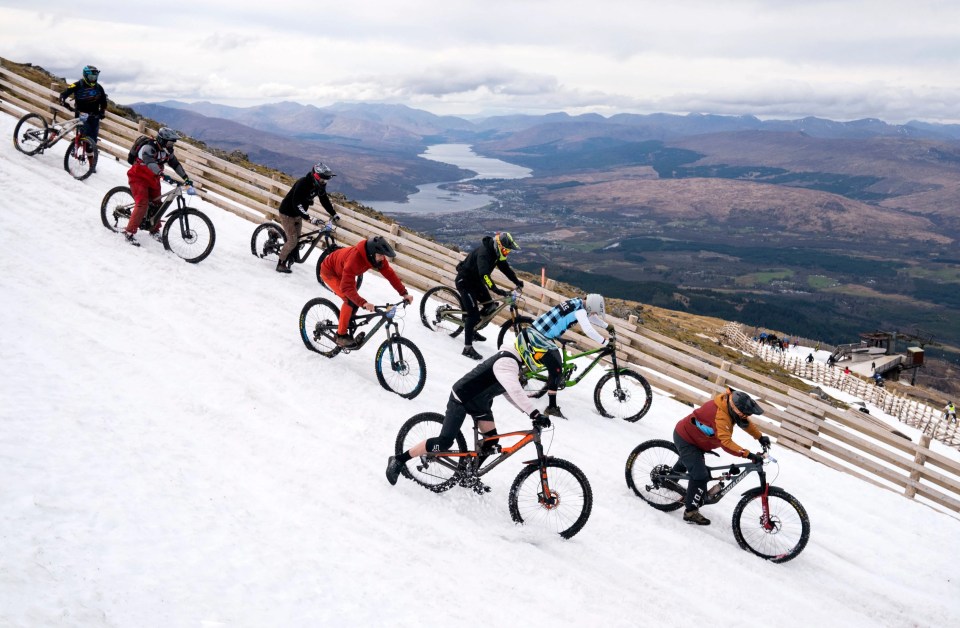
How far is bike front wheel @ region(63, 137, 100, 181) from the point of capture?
52.1 feet

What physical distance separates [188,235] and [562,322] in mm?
8651

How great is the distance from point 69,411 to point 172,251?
22.7ft

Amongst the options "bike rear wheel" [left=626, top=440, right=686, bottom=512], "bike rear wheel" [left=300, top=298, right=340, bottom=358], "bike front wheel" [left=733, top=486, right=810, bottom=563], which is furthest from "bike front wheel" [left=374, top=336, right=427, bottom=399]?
"bike front wheel" [left=733, top=486, right=810, bottom=563]

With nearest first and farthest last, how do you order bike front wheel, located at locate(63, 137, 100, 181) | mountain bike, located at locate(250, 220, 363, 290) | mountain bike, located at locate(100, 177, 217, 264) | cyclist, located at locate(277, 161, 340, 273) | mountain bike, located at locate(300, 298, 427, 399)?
1. mountain bike, located at locate(300, 298, 427, 399)
2. mountain bike, located at locate(100, 177, 217, 264)
3. cyclist, located at locate(277, 161, 340, 273)
4. mountain bike, located at locate(250, 220, 363, 290)
5. bike front wheel, located at locate(63, 137, 100, 181)

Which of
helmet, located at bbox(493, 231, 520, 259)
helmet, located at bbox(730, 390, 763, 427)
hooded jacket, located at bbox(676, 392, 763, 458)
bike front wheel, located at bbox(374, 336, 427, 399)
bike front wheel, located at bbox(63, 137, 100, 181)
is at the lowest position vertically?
bike front wheel, located at bbox(374, 336, 427, 399)

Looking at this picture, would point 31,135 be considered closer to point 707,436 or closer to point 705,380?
point 707,436

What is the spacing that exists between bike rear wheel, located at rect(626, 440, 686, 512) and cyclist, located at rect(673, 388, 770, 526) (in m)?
0.19

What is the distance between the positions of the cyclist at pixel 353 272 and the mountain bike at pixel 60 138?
1103 centimetres

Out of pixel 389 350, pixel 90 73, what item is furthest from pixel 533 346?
pixel 90 73

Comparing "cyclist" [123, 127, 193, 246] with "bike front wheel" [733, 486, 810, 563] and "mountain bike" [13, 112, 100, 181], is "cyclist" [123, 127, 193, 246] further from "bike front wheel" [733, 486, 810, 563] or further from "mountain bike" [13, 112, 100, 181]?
"bike front wheel" [733, 486, 810, 563]

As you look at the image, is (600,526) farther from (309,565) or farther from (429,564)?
(309,565)

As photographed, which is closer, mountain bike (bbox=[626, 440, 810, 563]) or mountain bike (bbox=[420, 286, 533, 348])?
mountain bike (bbox=[626, 440, 810, 563])

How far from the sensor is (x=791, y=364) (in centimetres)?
5303

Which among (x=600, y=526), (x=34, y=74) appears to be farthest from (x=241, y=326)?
(x=34, y=74)
